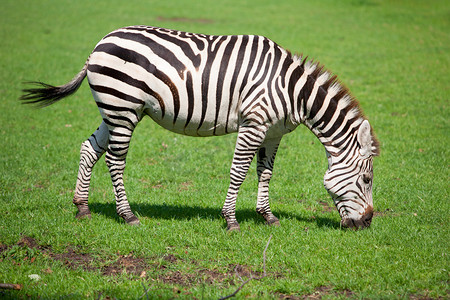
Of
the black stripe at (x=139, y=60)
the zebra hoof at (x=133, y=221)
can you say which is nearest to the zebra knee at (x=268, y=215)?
the zebra hoof at (x=133, y=221)

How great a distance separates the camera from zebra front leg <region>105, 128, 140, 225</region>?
21.8 feet

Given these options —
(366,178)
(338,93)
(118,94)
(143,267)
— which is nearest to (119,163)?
(118,94)

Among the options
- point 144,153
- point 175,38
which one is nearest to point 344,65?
point 144,153

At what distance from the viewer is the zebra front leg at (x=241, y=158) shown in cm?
645

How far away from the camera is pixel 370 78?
52.9ft

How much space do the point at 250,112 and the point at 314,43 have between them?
1565 cm

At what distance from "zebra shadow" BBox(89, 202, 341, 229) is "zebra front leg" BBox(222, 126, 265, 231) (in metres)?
0.31

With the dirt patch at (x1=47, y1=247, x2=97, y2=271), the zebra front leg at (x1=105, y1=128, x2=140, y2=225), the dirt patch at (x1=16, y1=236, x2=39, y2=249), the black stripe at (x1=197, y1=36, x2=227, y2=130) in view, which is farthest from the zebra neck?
the dirt patch at (x1=16, y1=236, x2=39, y2=249)

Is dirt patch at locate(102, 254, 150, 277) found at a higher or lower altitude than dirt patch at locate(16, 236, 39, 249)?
higher

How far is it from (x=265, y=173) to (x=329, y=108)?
1418mm

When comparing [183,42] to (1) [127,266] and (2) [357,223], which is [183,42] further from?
(2) [357,223]

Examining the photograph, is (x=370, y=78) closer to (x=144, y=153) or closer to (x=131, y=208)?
(x=144, y=153)

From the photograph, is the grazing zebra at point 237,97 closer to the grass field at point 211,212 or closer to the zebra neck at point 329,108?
the zebra neck at point 329,108

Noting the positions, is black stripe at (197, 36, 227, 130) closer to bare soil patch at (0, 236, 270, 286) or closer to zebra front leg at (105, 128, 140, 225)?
zebra front leg at (105, 128, 140, 225)
